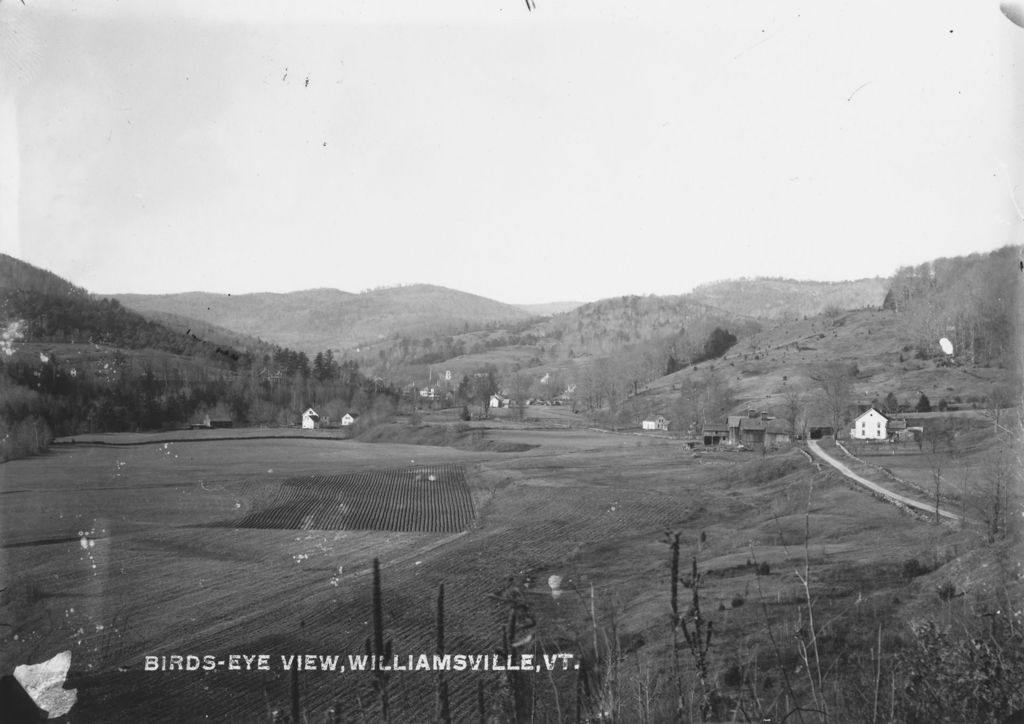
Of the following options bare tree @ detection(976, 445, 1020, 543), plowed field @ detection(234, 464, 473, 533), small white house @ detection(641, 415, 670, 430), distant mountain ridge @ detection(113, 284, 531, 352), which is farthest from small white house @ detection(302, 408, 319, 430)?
bare tree @ detection(976, 445, 1020, 543)

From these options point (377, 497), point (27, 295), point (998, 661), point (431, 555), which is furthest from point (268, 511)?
point (998, 661)

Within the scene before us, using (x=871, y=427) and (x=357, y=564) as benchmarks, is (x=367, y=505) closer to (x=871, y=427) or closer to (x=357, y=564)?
(x=357, y=564)

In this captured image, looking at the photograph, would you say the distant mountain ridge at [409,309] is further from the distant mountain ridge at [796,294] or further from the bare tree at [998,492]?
the bare tree at [998,492]

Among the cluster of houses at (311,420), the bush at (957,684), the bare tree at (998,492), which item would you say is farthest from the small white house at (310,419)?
the bare tree at (998,492)

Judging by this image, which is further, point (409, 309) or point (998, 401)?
point (409, 309)

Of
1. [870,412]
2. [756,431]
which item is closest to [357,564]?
[756,431]

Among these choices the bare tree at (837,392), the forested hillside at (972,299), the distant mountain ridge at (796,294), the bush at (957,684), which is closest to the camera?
the bush at (957,684)

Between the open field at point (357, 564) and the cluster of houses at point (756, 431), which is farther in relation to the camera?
the cluster of houses at point (756, 431)

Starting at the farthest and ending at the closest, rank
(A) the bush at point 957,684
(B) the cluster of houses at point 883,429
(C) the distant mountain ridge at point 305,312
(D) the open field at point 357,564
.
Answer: (B) the cluster of houses at point 883,429 → (C) the distant mountain ridge at point 305,312 → (D) the open field at point 357,564 → (A) the bush at point 957,684
